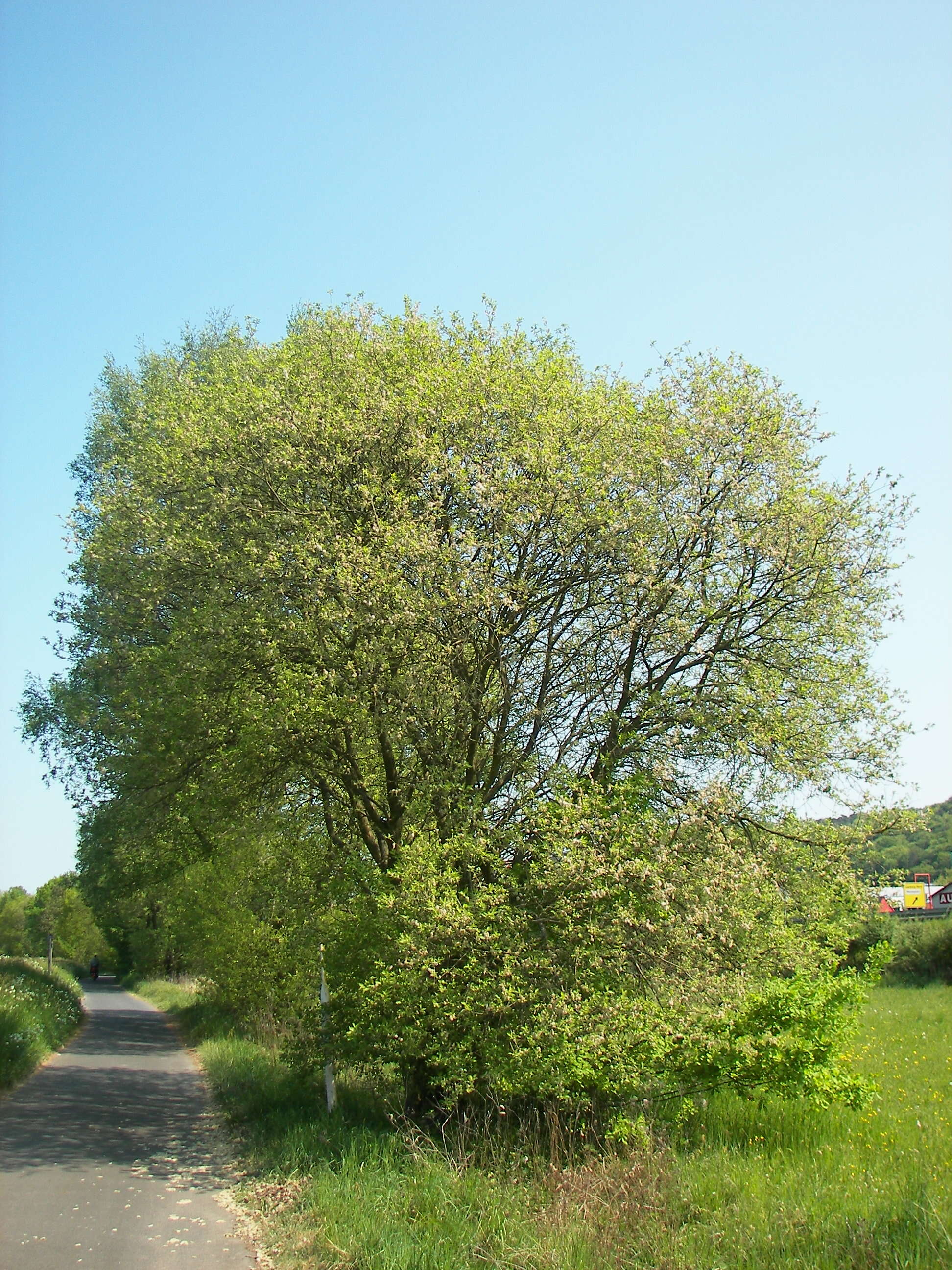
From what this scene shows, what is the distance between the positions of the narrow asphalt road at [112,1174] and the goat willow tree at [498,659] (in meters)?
2.28

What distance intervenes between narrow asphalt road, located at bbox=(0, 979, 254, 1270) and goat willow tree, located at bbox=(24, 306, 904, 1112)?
2278 mm

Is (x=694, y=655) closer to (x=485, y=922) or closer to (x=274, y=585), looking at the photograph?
(x=485, y=922)

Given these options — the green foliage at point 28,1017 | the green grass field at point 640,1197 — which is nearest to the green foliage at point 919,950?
the green foliage at point 28,1017

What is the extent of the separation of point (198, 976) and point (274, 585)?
102 feet

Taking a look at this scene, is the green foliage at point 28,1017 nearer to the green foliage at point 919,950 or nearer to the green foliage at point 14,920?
the green foliage at point 919,950

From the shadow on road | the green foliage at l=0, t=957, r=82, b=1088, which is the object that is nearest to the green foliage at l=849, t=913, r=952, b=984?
the shadow on road

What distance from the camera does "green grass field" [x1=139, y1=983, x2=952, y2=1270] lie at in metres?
7.01

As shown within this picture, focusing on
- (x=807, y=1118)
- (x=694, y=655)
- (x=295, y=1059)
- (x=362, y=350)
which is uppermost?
(x=362, y=350)

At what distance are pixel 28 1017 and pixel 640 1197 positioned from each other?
16.4 meters

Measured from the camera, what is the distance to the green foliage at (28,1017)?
1661 cm

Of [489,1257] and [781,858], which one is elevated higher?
[781,858]

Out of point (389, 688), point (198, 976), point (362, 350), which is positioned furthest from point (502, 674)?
point (198, 976)

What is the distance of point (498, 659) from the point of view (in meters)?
12.2

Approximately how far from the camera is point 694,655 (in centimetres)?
1238
